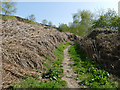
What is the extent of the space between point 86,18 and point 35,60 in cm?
2136

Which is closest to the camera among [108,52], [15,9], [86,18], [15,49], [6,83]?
[6,83]

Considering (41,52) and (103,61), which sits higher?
(41,52)

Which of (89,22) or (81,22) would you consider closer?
(89,22)

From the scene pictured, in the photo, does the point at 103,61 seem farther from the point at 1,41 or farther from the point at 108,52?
the point at 1,41

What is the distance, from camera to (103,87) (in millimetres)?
3984

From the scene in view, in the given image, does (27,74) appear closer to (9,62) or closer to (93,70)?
(9,62)

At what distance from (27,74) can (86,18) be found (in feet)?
73.6

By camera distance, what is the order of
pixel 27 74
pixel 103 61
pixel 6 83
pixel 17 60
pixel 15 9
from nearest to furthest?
pixel 6 83, pixel 27 74, pixel 17 60, pixel 103 61, pixel 15 9

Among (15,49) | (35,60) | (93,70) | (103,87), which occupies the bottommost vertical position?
(103,87)

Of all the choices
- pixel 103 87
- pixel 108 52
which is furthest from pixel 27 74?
pixel 108 52

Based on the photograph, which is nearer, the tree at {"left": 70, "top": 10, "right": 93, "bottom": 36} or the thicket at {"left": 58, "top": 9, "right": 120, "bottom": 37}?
the thicket at {"left": 58, "top": 9, "right": 120, "bottom": 37}

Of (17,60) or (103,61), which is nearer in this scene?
(17,60)

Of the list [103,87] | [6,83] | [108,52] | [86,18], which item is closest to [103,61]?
[108,52]

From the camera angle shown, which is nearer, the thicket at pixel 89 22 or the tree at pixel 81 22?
the thicket at pixel 89 22
